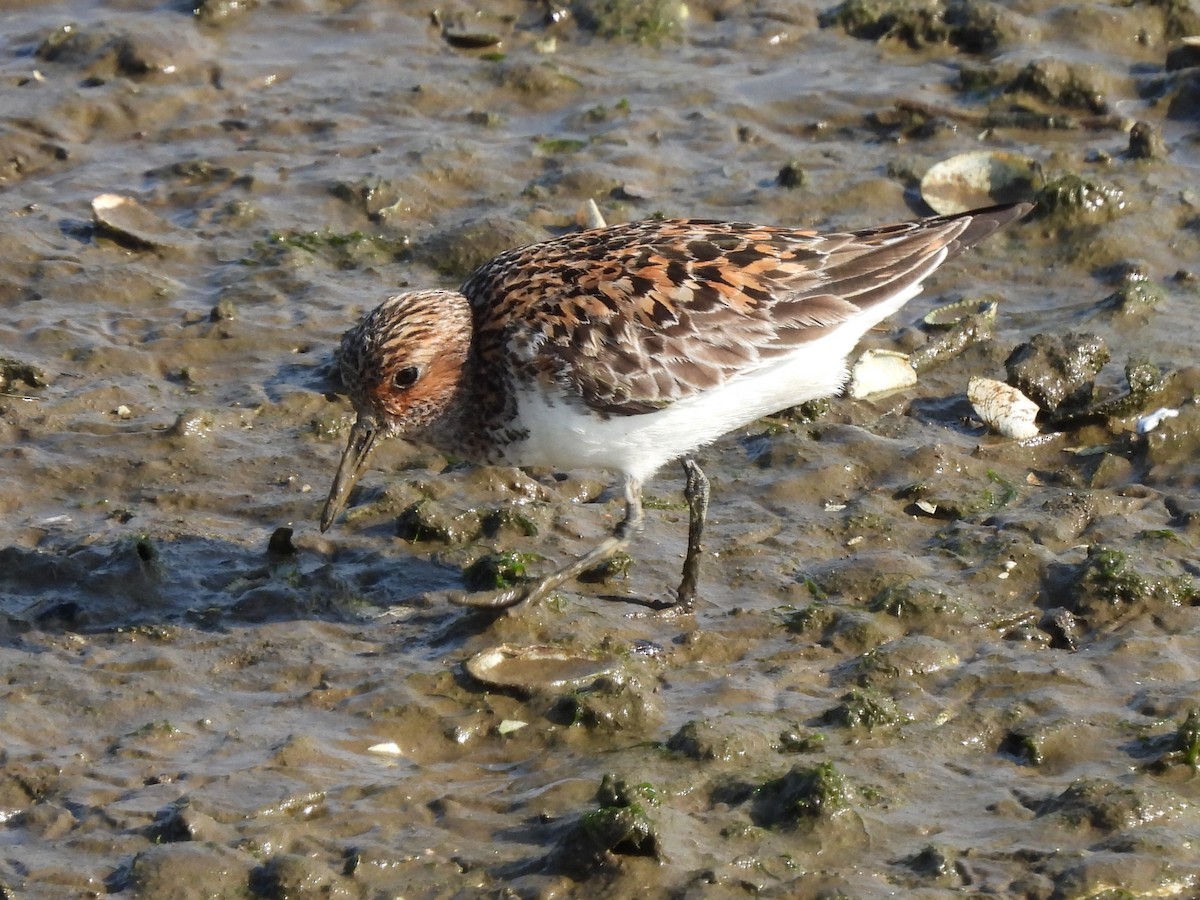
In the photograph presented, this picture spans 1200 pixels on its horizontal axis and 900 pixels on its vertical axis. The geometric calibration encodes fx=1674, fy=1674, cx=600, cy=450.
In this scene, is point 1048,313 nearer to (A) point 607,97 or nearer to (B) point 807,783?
(A) point 607,97

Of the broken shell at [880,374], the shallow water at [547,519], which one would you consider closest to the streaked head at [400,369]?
the shallow water at [547,519]

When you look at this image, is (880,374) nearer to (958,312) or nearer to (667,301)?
(958,312)

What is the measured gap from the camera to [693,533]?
25.9ft

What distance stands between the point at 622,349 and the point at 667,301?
1.04 ft

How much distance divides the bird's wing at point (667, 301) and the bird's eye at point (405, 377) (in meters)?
0.34

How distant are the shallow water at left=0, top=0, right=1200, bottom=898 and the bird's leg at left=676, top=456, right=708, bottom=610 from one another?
6.9 inches

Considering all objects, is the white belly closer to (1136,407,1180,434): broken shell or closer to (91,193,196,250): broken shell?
(1136,407,1180,434): broken shell

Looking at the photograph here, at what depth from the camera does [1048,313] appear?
1032cm

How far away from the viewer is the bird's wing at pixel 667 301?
297 inches

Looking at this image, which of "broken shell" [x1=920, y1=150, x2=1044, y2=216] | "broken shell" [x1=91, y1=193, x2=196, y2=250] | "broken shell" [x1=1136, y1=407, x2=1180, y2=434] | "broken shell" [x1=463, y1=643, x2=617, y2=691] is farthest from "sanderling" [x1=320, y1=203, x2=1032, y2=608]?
"broken shell" [x1=920, y1=150, x2=1044, y2=216]

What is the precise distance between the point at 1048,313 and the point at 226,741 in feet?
19.5

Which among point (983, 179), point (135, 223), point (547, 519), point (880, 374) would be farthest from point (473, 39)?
point (547, 519)

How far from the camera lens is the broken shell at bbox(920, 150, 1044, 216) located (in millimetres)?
11266

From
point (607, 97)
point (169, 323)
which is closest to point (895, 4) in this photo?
point (607, 97)
